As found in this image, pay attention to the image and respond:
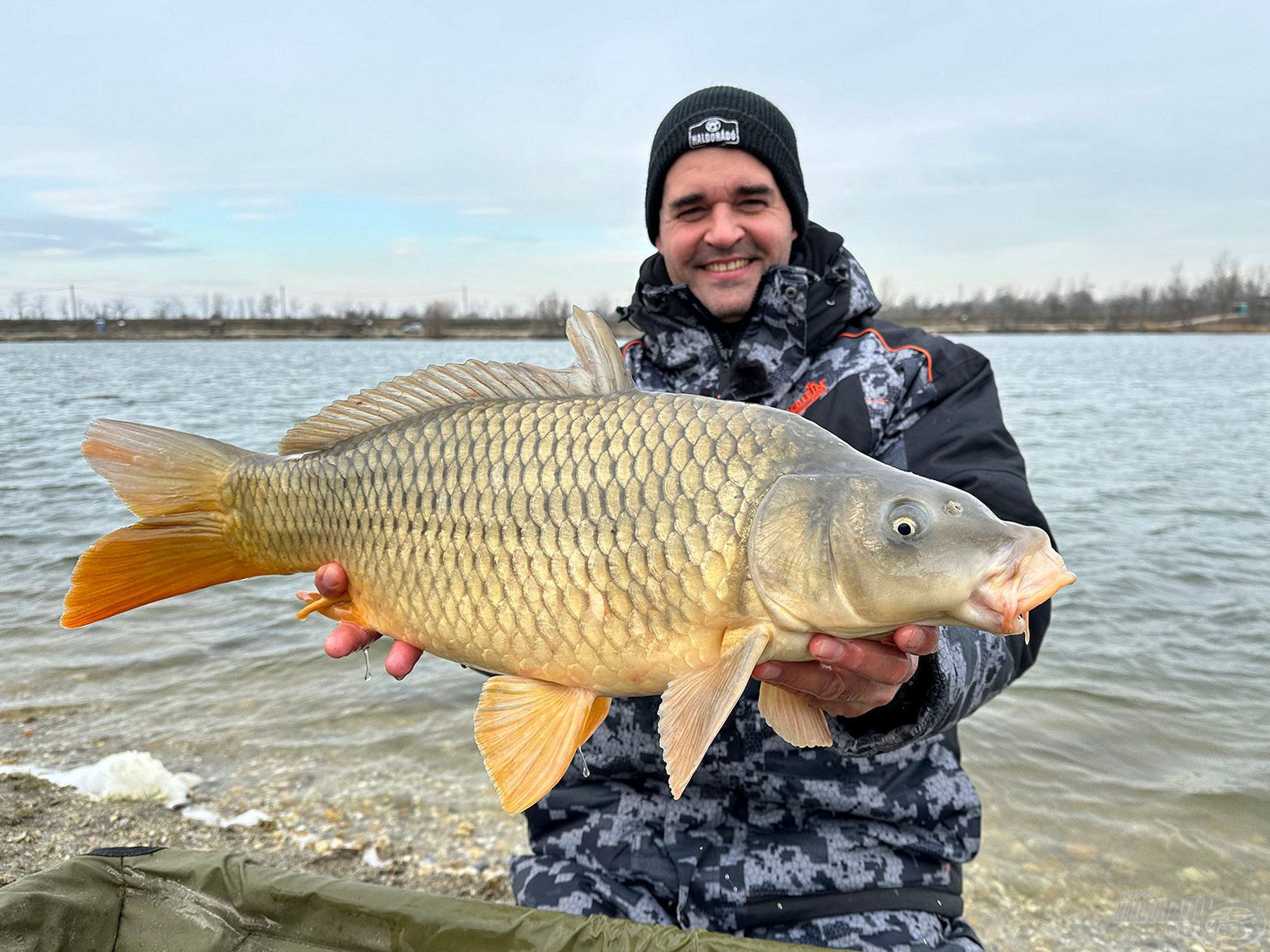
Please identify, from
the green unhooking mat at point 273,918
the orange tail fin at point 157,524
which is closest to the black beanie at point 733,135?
the orange tail fin at point 157,524

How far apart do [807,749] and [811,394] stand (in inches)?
29.1

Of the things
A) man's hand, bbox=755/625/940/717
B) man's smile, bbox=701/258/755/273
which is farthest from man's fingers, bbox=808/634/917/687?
man's smile, bbox=701/258/755/273

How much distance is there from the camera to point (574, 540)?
133cm

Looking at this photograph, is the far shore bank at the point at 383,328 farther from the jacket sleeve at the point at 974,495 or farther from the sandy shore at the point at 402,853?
the jacket sleeve at the point at 974,495

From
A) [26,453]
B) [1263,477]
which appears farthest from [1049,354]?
[26,453]

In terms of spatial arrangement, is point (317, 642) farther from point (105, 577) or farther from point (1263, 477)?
point (1263, 477)

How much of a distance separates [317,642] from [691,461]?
377 centimetres

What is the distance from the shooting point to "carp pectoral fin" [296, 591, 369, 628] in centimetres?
161

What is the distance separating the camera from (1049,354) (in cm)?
3275

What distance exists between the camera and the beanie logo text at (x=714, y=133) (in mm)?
2162

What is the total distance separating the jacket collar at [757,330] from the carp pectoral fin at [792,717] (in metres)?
0.79

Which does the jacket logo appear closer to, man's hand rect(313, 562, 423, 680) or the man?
the man

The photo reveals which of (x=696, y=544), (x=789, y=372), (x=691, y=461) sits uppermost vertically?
(x=789, y=372)

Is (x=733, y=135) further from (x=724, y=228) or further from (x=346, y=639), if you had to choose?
(x=346, y=639)
